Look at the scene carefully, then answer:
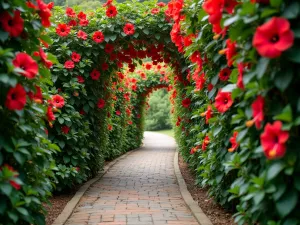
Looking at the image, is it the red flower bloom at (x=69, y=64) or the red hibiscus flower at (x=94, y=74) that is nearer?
the red flower bloom at (x=69, y=64)

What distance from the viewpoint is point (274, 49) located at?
1723mm

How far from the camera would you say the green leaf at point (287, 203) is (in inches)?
71.4

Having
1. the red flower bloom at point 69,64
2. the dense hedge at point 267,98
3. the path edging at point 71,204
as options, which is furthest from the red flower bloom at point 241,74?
the red flower bloom at point 69,64

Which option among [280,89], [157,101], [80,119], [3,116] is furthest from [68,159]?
[157,101]

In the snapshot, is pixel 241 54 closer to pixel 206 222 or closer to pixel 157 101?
pixel 206 222

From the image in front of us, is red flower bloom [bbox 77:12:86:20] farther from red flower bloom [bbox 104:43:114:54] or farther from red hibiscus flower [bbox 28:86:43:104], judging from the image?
red hibiscus flower [bbox 28:86:43:104]

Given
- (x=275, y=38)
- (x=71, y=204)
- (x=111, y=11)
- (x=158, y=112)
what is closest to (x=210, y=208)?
(x=71, y=204)

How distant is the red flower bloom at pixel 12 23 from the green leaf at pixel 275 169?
5.59ft

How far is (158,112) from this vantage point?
130ft

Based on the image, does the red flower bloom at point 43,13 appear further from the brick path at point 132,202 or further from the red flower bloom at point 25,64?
the brick path at point 132,202

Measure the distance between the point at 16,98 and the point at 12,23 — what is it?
0.50 m

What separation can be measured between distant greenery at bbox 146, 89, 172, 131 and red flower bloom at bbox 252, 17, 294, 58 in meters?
36.5

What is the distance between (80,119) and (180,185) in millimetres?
1971

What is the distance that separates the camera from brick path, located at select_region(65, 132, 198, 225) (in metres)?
4.04
